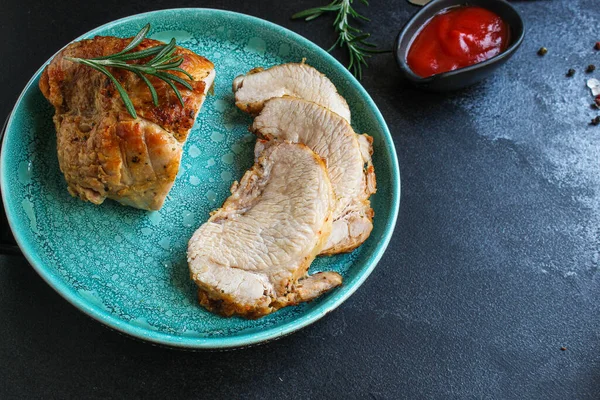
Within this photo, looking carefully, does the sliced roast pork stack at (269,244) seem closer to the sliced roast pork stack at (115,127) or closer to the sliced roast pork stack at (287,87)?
the sliced roast pork stack at (115,127)

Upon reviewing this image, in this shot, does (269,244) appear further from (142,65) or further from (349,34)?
(349,34)

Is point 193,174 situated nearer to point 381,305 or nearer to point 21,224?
point 21,224

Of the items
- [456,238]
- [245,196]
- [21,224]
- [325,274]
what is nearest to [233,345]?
[325,274]

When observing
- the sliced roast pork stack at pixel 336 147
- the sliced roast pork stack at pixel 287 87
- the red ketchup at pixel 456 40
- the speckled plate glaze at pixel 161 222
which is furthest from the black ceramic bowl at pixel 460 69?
the sliced roast pork stack at pixel 336 147

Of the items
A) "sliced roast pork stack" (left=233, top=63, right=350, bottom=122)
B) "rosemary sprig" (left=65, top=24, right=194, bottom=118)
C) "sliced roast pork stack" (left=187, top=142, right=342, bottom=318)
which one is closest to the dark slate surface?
"sliced roast pork stack" (left=187, top=142, right=342, bottom=318)

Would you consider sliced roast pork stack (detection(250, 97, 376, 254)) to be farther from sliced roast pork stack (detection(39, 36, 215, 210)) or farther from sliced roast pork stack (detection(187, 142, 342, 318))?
sliced roast pork stack (detection(39, 36, 215, 210))

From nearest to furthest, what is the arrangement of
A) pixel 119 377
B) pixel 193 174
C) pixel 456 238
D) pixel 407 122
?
pixel 119 377 → pixel 193 174 → pixel 456 238 → pixel 407 122
